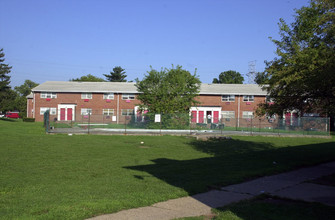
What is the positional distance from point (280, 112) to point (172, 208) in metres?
10.3

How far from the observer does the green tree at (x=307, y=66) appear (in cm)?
1283

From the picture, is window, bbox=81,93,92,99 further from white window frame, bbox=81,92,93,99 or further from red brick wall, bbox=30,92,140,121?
red brick wall, bbox=30,92,140,121

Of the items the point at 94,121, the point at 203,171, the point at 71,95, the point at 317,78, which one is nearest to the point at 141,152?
the point at 203,171

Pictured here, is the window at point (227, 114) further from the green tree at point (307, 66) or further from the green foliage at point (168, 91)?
the green tree at point (307, 66)

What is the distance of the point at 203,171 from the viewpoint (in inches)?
464

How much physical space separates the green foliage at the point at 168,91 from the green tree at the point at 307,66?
18.3m

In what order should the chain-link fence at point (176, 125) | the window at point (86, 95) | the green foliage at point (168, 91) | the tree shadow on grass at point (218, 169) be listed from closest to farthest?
the tree shadow on grass at point (218, 169) < the chain-link fence at point (176, 125) < the green foliage at point (168, 91) < the window at point (86, 95)

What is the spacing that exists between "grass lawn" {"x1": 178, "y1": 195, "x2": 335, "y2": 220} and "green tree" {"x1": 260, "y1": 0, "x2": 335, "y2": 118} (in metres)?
5.54

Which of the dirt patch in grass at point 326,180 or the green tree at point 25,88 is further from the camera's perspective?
the green tree at point 25,88

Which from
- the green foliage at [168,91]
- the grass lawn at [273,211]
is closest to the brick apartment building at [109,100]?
the green foliage at [168,91]

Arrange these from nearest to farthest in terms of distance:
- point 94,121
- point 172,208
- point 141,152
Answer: point 172,208 < point 141,152 < point 94,121

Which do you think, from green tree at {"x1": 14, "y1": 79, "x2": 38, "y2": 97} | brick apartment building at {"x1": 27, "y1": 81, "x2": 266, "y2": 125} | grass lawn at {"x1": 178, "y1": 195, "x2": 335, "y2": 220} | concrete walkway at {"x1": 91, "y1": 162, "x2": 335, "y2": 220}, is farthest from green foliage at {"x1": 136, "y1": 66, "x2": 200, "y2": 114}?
green tree at {"x1": 14, "y1": 79, "x2": 38, "y2": 97}

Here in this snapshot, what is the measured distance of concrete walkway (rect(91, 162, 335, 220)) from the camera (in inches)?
264

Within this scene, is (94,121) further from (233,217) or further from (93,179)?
(233,217)
